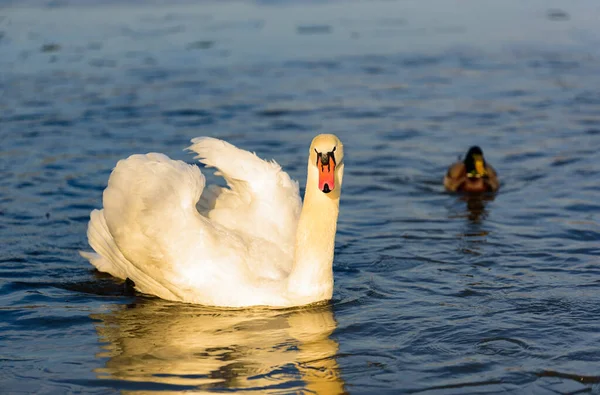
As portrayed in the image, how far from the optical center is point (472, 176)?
40.0 feet

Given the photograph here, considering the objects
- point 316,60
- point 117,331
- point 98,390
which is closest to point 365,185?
point 117,331

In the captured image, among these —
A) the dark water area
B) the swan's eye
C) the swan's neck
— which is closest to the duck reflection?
the dark water area

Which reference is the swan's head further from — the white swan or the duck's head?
the duck's head

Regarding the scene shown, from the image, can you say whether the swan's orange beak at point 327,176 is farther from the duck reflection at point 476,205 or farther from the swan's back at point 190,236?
the duck reflection at point 476,205

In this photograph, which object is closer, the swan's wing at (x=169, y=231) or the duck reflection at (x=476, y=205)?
the swan's wing at (x=169, y=231)

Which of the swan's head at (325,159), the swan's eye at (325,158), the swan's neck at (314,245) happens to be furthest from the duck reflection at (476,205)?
the swan's eye at (325,158)

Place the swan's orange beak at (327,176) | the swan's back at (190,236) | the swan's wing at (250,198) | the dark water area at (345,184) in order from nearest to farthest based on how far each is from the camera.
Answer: the dark water area at (345,184)
the swan's orange beak at (327,176)
the swan's back at (190,236)
the swan's wing at (250,198)

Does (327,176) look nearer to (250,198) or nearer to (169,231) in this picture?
(169,231)

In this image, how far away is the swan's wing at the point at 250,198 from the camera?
8.98m

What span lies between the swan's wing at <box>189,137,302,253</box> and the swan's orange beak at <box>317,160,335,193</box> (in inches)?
58.2

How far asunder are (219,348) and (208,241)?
1143mm

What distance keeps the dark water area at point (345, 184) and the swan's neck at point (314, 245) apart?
201 mm

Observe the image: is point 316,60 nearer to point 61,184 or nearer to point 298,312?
point 61,184

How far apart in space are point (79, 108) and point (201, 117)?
2008 mm
